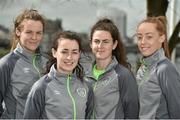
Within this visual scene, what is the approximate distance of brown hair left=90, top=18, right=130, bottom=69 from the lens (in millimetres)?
3480

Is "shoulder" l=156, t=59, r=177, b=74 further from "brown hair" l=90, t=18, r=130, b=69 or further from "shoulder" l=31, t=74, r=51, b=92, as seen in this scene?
"shoulder" l=31, t=74, r=51, b=92

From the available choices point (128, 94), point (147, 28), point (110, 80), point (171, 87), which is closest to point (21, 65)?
point (110, 80)

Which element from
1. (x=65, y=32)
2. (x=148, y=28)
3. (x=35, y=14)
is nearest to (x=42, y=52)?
(x=35, y=14)

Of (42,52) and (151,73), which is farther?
(42,52)

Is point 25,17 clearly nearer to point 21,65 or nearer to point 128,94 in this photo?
point 21,65

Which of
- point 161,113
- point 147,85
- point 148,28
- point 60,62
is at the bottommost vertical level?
point 161,113

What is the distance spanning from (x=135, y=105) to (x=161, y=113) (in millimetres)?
221

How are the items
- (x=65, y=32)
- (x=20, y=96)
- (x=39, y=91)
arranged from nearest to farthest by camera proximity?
1. (x=39, y=91)
2. (x=65, y=32)
3. (x=20, y=96)

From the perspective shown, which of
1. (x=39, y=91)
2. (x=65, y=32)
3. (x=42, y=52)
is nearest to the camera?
(x=39, y=91)

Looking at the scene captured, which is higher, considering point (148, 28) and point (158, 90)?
point (148, 28)

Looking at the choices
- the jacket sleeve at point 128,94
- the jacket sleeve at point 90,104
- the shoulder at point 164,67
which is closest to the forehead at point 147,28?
the shoulder at point 164,67

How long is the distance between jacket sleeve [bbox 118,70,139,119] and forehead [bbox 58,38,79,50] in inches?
18.5

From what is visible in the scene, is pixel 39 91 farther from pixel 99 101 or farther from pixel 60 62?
pixel 99 101

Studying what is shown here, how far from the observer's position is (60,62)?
322 cm
